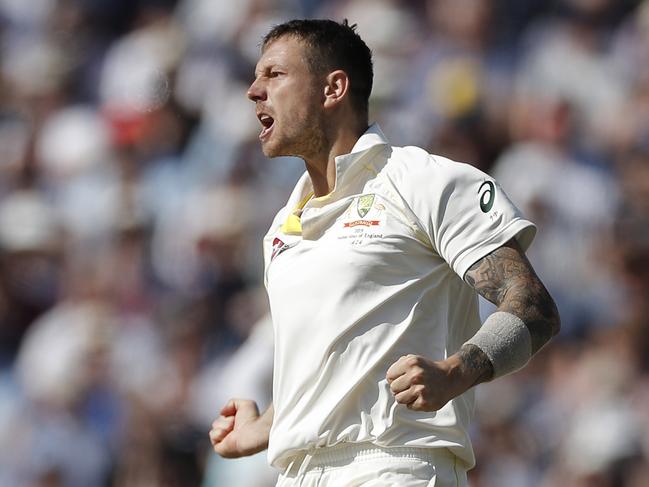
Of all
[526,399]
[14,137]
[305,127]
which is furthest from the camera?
[14,137]

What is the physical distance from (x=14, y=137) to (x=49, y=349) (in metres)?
2.23

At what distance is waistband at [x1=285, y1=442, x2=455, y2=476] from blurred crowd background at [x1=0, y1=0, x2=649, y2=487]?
12.3ft

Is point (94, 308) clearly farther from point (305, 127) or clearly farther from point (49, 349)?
point (305, 127)

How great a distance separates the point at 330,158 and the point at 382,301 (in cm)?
62

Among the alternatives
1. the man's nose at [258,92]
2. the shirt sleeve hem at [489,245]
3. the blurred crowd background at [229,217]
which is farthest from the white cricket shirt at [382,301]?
the blurred crowd background at [229,217]

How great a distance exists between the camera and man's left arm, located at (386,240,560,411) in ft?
9.69

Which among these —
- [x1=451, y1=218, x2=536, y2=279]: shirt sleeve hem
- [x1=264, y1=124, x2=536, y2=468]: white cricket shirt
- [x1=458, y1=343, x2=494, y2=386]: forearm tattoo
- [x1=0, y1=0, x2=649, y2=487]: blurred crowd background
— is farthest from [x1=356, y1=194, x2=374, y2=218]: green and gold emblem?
[x1=0, y1=0, x2=649, y2=487]: blurred crowd background

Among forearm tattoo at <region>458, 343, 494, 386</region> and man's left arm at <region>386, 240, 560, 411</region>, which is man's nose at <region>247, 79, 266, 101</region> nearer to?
man's left arm at <region>386, 240, 560, 411</region>

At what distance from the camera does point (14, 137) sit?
1038 centimetres

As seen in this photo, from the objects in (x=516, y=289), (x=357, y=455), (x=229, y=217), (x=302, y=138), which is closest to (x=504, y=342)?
(x=516, y=289)

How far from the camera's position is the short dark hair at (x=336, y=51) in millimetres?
3990

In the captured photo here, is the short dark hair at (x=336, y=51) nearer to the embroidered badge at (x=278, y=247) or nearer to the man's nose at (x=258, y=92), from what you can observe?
the man's nose at (x=258, y=92)

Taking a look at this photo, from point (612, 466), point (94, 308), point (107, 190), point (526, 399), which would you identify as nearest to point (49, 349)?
point (94, 308)

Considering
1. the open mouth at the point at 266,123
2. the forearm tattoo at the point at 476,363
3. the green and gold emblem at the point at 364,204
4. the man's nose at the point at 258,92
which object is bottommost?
the forearm tattoo at the point at 476,363
